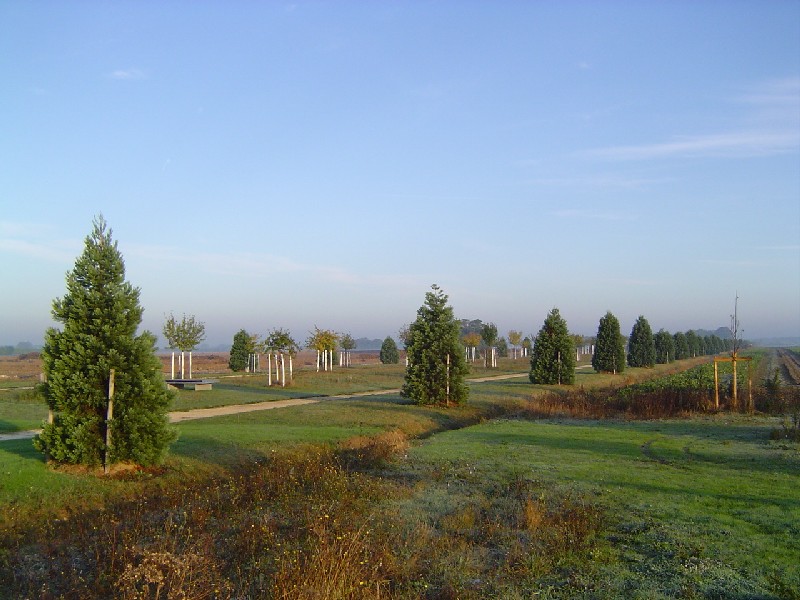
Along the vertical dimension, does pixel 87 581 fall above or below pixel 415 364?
below

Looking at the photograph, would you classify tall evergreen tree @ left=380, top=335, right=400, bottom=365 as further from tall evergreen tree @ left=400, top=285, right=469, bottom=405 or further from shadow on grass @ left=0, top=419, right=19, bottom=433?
shadow on grass @ left=0, top=419, right=19, bottom=433

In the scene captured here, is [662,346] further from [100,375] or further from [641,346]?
[100,375]

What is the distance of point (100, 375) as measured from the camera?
1184 cm

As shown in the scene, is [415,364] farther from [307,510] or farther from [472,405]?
[307,510]

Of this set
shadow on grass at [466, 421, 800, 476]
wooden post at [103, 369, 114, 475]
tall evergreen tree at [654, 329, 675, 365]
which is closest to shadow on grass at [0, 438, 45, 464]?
wooden post at [103, 369, 114, 475]

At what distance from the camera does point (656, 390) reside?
23734 mm

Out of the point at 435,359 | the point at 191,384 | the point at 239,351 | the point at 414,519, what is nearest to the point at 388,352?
the point at 239,351

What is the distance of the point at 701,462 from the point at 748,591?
687cm

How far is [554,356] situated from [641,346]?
72.7 ft

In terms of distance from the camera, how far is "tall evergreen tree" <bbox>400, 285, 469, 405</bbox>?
2364 centimetres

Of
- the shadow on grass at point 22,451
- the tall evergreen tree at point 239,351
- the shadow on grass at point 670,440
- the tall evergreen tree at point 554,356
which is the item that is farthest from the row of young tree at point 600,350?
the shadow on grass at point 22,451

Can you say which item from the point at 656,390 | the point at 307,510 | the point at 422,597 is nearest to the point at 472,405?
the point at 656,390

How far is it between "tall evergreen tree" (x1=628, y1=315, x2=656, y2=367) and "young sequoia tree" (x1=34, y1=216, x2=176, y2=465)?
4595 cm

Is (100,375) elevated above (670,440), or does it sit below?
above
